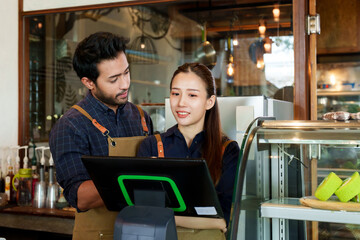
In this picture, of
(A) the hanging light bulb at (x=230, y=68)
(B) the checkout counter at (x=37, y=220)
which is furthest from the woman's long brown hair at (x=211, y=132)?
(A) the hanging light bulb at (x=230, y=68)

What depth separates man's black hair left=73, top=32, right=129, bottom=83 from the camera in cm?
197

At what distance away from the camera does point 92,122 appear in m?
1.98

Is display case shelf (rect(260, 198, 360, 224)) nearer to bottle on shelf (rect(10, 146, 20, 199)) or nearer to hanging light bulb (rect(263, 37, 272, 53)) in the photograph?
hanging light bulb (rect(263, 37, 272, 53))

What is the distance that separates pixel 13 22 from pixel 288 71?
7.23ft

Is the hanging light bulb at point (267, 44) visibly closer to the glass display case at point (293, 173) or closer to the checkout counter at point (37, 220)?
the checkout counter at point (37, 220)

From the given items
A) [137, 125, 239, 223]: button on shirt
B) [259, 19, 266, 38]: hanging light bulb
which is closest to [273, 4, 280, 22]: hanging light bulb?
[259, 19, 266, 38]: hanging light bulb

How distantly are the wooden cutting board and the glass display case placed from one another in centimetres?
1

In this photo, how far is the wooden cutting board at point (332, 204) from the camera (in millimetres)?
1423

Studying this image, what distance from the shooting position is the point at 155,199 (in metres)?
1.30

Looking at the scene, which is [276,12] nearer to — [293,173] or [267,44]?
[267,44]

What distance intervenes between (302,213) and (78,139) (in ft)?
3.09

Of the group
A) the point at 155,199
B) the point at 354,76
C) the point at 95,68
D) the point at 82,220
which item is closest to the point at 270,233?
the point at 155,199

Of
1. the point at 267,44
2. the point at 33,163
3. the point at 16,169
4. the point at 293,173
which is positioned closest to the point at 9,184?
the point at 16,169

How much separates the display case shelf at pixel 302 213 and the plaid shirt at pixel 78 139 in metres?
0.77
